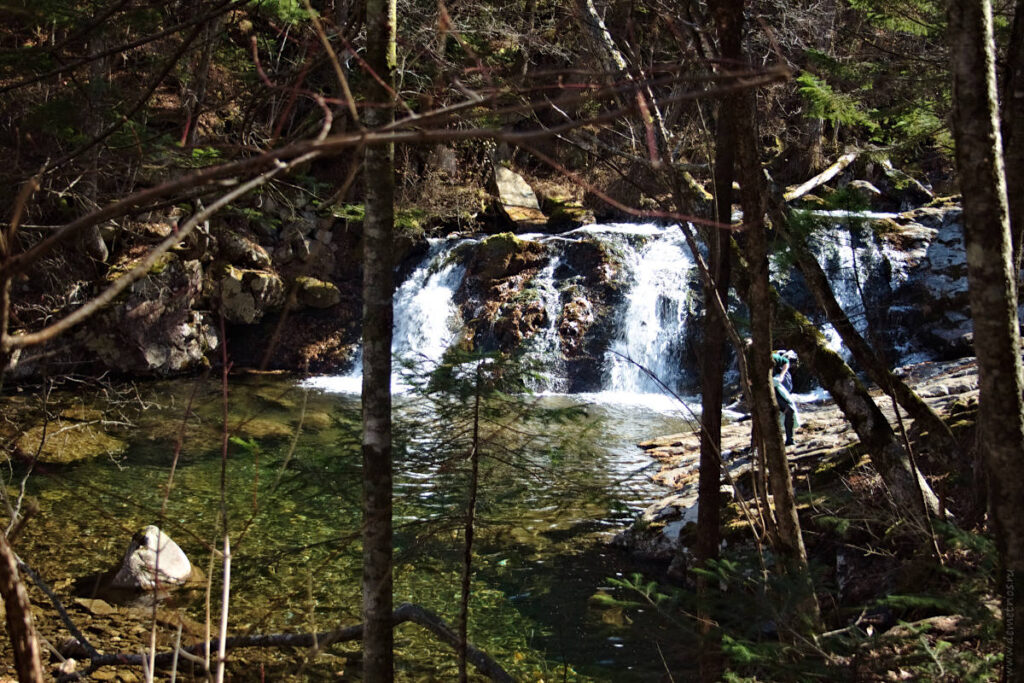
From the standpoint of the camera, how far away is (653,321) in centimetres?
1761

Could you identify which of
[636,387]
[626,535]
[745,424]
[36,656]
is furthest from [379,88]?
[636,387]

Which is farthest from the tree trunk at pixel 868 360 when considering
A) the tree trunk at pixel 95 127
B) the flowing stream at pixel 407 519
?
the tree trunk at pixel 95 127

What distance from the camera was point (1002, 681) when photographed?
9.45ft

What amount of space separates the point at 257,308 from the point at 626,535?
11.8 meters

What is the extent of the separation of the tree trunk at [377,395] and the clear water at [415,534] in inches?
17.0

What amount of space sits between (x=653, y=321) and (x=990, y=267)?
14648 mm

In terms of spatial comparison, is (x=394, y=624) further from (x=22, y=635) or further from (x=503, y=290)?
(x=503, y=290)

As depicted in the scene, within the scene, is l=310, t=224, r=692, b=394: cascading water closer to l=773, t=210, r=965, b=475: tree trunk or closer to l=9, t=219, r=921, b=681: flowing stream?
l=9, t=219, r=921, b=681: flowing stream

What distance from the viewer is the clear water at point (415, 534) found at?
5.08 metres

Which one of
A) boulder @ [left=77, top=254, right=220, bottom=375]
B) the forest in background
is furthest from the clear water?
boulder @ [left=77, top=254, right=220, bottom=375]

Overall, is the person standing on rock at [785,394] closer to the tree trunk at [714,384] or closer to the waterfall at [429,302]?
the tree trunk at [714,384]

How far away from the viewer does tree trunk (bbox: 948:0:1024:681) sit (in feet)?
9.73

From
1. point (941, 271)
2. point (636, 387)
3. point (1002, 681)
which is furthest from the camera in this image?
point (636, 387)

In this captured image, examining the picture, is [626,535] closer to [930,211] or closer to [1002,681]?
[1002,681]
